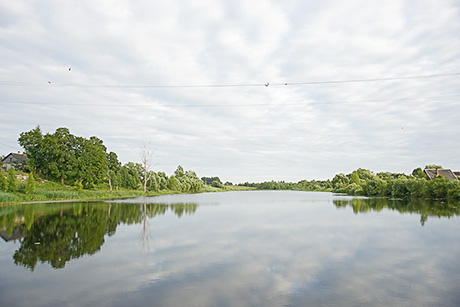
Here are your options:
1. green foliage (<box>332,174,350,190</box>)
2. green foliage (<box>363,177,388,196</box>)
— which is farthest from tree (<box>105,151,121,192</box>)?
green foliage (<box>332,174,350,190</box>)

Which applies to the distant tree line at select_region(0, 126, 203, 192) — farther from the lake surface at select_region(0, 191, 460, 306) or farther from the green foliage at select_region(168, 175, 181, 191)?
the lake surface at select_region(0, 191, 460, 306)

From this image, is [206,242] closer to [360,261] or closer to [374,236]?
[360,261]

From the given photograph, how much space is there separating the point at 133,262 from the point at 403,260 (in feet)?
24.6

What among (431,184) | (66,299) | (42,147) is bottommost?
(66,299)

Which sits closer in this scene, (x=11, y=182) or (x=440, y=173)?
(x=11, y=182)

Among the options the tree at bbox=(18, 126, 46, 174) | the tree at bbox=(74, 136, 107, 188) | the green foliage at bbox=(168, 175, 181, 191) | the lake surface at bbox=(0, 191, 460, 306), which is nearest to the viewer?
the lake surface at bbox=(0, 191, 460, 306)

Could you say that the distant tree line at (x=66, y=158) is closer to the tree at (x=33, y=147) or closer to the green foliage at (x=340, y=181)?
the tree at (x=33, y=147)

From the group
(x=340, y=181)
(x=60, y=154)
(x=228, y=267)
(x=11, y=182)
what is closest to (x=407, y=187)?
(x=228, y=267)

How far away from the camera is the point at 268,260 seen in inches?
348

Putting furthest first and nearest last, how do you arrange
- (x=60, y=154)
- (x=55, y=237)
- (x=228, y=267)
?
1. (x=60, y=154)
2. (x=55, y=237)
3. (x=228, y=267)

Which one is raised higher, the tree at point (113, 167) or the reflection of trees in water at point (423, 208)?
the tree at point (113, 167)

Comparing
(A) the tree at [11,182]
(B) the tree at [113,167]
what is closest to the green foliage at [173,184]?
→ (B) the tree at [113,167]

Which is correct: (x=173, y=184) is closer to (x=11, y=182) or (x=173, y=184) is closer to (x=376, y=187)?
(x=376, y=187)

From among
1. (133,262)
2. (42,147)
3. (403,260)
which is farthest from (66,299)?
(42,147)
